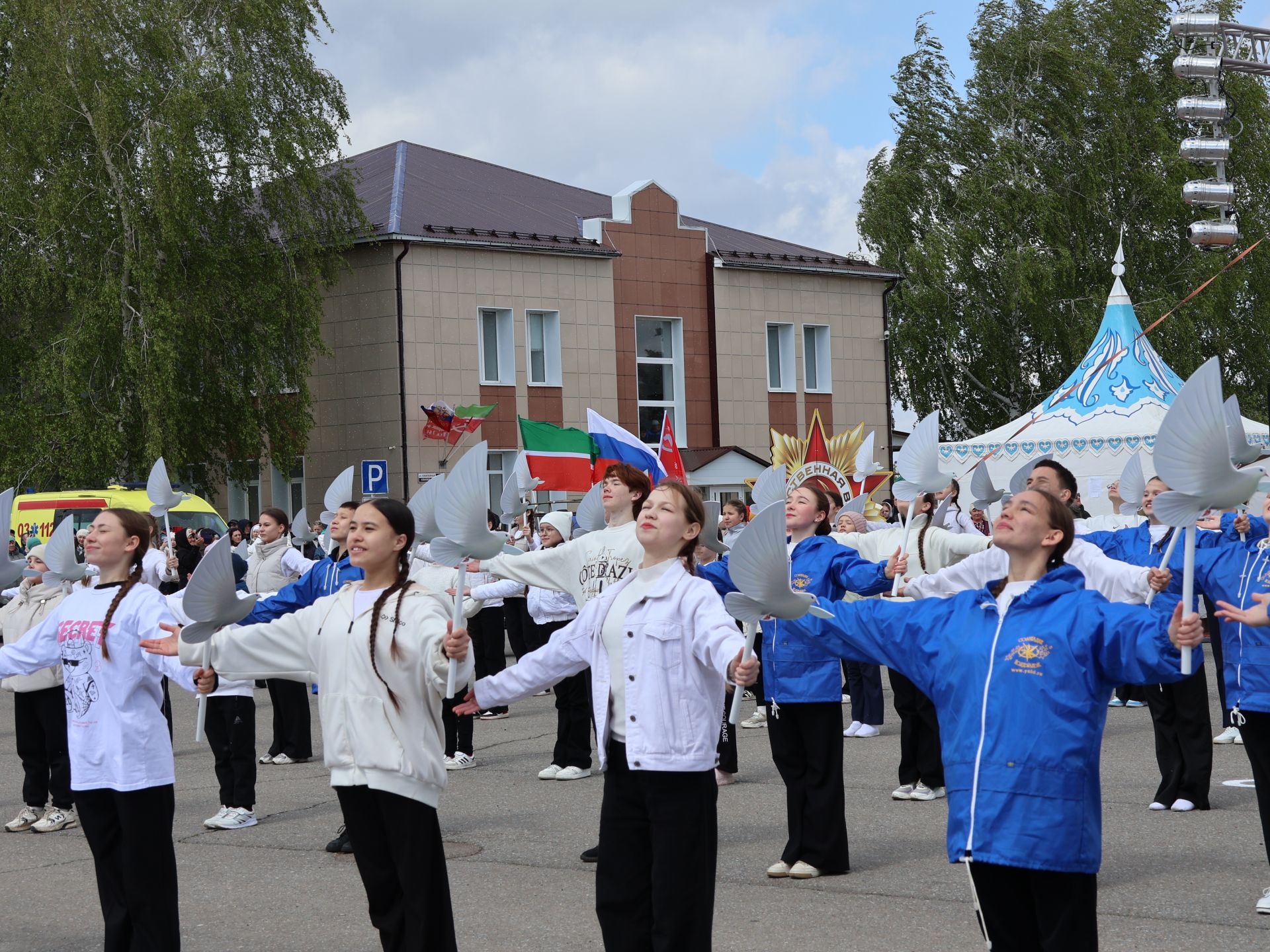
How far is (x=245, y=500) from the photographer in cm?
3538

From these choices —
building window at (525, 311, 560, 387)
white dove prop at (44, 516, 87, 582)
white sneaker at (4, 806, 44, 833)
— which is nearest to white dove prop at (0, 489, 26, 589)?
white dove prop at (44, 516, 87, 582)

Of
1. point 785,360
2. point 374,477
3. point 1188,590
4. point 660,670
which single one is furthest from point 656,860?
point 785,360

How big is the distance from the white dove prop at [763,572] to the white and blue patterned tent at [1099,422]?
56.4 feet

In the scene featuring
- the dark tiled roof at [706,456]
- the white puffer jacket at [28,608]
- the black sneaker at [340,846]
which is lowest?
the black sneaker at [340,846]

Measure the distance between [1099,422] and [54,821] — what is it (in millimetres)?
15996

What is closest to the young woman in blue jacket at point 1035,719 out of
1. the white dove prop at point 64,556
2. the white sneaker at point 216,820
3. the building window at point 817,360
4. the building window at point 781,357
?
the white dove prop at point 64,556

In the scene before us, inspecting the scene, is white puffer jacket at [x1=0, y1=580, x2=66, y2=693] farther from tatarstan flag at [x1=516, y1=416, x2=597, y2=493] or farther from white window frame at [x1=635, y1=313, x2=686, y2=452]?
white window frame at [x1=635, y1=313, x2=686, y2=452]

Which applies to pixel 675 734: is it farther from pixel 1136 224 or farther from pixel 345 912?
pixel 1136 224

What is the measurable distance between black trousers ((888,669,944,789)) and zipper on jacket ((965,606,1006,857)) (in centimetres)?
489

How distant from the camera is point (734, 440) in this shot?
36.4 m

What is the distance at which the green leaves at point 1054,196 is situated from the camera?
3931 centimetres

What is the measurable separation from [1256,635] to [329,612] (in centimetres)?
361

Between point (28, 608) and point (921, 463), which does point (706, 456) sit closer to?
point (28, 608)

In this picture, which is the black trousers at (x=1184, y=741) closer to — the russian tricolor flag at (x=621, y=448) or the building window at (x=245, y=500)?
the russian tricolor flag at (x=621, y=448)
